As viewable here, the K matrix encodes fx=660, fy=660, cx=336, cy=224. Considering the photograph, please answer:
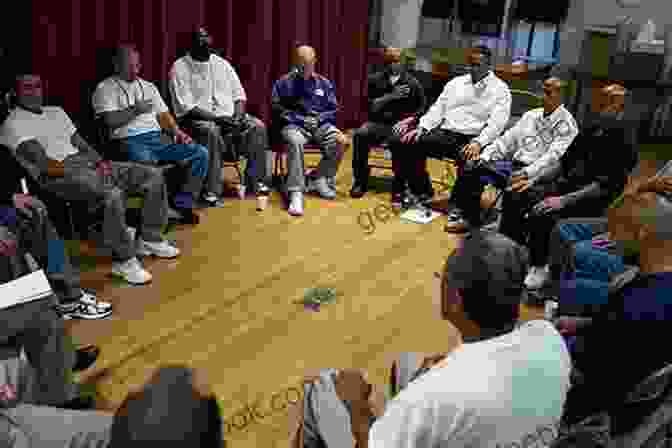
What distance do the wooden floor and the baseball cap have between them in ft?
3.92

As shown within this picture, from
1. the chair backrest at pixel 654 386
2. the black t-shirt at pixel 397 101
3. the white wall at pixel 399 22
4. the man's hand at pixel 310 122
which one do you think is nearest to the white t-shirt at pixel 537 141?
the black t-shirt at pixel 397 101

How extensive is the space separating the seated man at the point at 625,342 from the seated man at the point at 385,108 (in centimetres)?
302

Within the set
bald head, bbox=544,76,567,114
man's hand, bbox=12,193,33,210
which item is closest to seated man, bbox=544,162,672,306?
bald head, bbox=544,76,567,114

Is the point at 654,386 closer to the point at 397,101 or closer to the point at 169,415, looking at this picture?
the point at 169,415

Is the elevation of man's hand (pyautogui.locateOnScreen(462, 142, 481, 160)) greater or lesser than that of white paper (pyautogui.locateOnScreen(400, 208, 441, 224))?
greater

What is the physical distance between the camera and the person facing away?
119 centimetres

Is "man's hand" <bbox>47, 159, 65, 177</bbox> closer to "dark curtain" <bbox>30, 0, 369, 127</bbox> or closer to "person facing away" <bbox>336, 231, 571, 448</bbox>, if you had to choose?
"dark curtain" <bbox>30, 0, 369, 127</bbox>

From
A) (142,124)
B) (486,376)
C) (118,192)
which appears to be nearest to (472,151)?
(142,124)

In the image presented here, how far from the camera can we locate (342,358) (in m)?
2.79

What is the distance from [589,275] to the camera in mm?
2668

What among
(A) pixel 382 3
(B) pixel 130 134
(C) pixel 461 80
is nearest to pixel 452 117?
(C) pixel 461 80

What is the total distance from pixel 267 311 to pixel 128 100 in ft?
5.25

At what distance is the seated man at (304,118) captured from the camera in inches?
175

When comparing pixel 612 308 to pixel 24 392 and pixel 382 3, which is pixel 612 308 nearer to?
pixel 24 392
